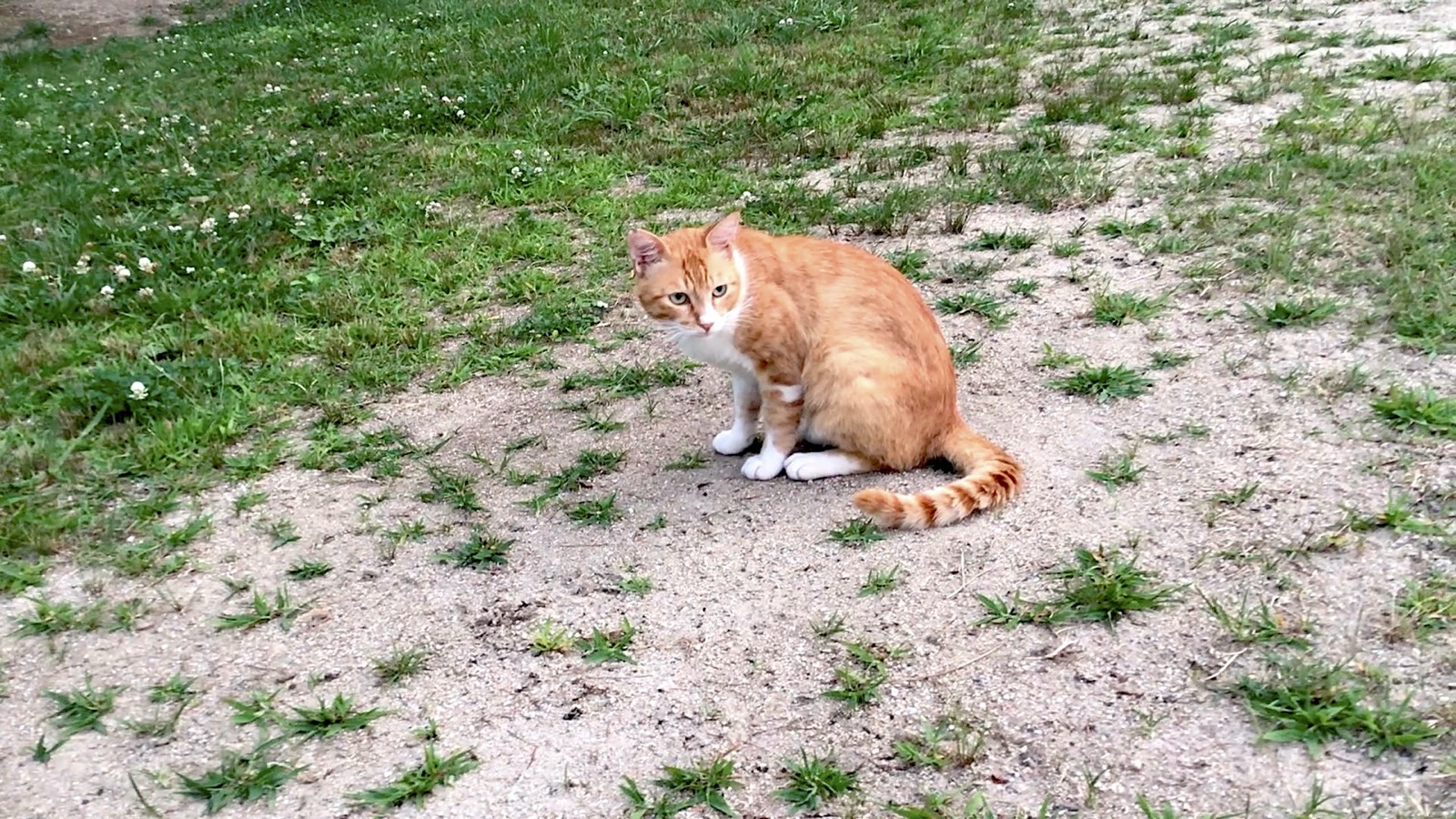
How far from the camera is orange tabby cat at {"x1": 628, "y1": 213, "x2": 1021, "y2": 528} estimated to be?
3209mm

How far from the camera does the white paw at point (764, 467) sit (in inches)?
135

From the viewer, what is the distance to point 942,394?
10.7ft

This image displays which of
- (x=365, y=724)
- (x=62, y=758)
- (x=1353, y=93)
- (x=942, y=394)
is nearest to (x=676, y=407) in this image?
(x=942, y=394)

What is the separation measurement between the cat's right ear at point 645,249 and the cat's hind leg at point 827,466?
0.84m

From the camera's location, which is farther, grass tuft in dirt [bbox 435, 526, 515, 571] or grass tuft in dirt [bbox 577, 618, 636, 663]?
grass tuft in dirt [bbox 435, 526, 515, 571]

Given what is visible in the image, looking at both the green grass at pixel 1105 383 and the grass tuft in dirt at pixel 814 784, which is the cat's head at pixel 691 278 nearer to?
the green grass at pixel 1105 383

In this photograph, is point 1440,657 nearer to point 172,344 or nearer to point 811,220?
point 811,220

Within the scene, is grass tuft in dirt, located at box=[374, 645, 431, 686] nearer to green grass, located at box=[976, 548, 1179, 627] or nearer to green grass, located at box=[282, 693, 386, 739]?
green grass, located at box=[282, 693, 386, 739]

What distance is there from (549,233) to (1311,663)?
4531 mm

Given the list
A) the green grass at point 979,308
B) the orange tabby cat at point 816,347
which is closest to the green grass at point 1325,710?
the orange tabby cat at point 816,347

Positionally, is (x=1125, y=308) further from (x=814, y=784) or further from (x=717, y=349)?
(x=814, y=784)

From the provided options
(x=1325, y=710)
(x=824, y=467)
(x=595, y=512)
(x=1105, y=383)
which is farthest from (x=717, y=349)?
(x=1325, y=710)

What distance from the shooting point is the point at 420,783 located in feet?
7.40

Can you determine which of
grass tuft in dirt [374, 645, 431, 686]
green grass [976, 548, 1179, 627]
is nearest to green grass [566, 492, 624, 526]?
grass tuft in dirt [374, 645, 431, 686]
